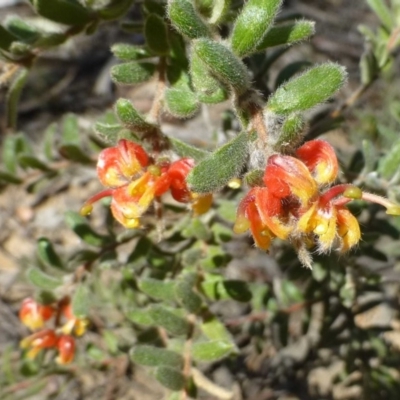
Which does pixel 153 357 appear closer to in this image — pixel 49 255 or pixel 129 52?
pixel 49 255

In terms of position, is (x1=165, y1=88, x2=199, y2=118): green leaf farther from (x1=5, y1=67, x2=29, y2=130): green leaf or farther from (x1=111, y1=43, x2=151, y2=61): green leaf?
(x1=5, y1=67, x2=29, y2=130): green leaf

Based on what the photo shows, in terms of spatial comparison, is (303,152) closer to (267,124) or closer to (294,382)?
(267,124)

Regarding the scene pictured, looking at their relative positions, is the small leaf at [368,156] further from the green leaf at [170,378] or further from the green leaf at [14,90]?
the green leaf at [14,90]

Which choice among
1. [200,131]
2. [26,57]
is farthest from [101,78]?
[26,57]

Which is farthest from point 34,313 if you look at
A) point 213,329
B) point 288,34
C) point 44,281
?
point 288,34

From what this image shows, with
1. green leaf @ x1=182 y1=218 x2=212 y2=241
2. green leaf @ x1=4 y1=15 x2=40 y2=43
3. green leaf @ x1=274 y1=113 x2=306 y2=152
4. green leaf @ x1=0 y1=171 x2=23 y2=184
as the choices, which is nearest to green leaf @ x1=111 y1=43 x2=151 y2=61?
green leaf @ x1=4 y1=15 x2=40 y2=43
